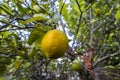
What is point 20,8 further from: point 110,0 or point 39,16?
point 110,0

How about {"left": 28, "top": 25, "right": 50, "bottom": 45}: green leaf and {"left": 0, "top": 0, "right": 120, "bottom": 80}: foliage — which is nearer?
{"left": 28, "top": 25, "right": 50, "bottom": 45}: green leaf

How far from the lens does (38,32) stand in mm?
824

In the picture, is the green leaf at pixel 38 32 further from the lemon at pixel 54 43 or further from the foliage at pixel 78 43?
the foliage at pixel 78 43

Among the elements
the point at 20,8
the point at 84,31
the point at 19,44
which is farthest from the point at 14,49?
the point at 84,31

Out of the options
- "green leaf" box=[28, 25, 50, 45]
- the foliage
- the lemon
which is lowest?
the lemon

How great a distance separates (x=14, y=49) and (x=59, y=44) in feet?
1.72

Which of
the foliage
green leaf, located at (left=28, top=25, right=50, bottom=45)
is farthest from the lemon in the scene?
the foliage

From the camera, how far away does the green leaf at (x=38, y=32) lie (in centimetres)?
81

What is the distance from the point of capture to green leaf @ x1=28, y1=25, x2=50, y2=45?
808 millimetres

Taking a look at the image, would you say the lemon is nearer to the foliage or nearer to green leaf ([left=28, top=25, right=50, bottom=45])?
green leaf ([left=28, top=25, right=50, bottom=45])

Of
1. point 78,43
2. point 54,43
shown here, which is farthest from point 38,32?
point 78,43

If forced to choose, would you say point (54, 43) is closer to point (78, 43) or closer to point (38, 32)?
point (38, 32)

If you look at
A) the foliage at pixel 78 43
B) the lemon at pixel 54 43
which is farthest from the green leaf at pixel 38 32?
the foliage at pixel 78 43

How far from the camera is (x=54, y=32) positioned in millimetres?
764
